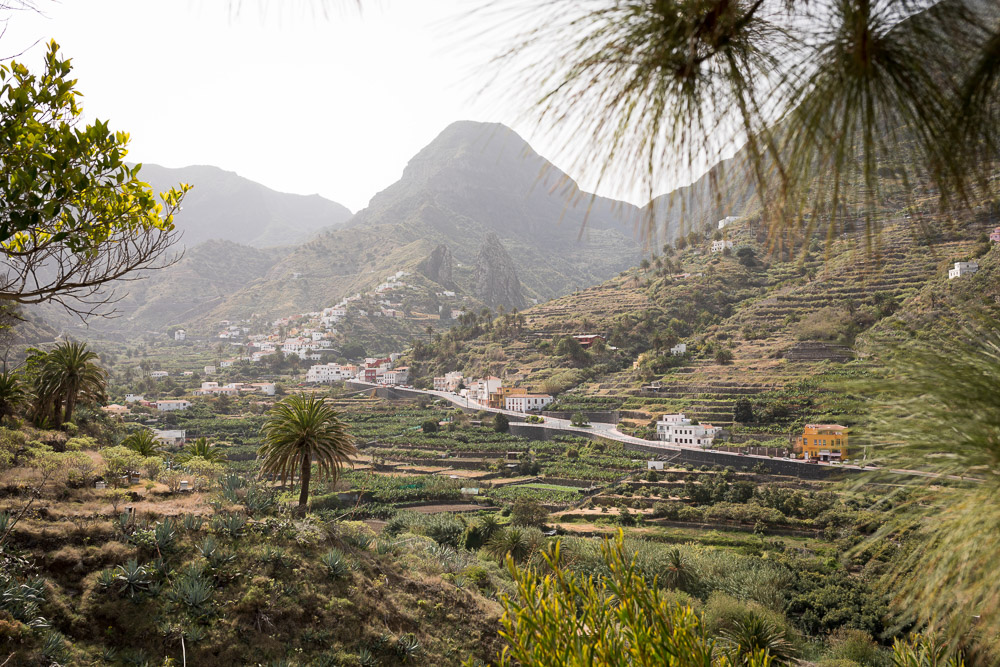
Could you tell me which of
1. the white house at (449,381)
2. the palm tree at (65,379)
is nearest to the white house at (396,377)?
the white house at (449,381)

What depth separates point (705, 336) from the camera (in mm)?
41344

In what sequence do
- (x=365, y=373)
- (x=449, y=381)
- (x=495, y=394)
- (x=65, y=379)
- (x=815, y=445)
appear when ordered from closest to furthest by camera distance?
(x=65, y=379), (x=815, y=445), (x=495, y=394), (x=449, y=381), (x=365, y=373)

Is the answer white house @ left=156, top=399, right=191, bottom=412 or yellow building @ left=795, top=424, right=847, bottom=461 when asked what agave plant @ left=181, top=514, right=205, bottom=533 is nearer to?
yellow building @ left=795, top=424, right=847, bottom=461

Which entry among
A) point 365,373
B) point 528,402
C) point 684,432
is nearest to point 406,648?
point 684,432

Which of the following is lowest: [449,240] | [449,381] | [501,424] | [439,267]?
[501,424]

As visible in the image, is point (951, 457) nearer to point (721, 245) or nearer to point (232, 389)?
point (232, 389)

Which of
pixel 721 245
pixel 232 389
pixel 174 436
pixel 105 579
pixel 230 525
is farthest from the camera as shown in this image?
pixel 721 245

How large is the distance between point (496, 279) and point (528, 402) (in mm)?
53100

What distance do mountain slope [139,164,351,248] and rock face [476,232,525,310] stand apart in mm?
69766

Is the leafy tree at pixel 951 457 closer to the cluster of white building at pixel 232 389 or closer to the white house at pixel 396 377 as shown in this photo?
the cluster of white building at pixel 232 389

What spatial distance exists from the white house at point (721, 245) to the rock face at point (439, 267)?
4692cm

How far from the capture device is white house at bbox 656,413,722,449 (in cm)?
2878

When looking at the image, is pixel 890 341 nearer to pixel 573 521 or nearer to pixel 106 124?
pixel 106 124

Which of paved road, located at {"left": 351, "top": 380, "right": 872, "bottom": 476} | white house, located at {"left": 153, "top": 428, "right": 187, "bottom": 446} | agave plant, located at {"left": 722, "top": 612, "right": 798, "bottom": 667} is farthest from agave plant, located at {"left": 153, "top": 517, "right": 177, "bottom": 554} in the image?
white house, located at {"left": 153, "top": 428, "right": 187, "bottom": 446}
